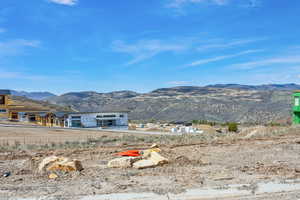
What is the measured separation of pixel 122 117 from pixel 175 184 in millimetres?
49817

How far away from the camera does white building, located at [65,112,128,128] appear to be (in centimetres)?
5544

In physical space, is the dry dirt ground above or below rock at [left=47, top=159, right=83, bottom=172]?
below

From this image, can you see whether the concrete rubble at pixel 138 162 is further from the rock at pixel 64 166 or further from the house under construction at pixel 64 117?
the house under construction at pixel 64 117

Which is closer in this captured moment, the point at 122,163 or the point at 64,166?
the point at 64,166

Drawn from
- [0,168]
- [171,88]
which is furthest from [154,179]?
[171,88]

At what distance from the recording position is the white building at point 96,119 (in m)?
55.4

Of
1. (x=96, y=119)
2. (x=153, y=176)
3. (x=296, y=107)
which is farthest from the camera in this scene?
(x=96, y=119)

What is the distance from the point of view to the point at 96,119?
189 feet

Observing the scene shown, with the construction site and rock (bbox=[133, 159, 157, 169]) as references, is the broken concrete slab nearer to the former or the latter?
the construction site

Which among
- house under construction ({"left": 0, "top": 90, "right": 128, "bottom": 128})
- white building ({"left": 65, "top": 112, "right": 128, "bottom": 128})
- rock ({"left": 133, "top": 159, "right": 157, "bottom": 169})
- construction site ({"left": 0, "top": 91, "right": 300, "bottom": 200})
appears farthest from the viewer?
house under construction ({"left": 0, "top": 90, "right": 128, "bottom": 128})

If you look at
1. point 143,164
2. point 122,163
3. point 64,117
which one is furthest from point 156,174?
point 64,117

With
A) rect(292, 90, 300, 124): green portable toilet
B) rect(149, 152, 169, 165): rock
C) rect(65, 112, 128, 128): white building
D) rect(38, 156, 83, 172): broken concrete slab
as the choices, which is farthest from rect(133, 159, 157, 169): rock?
rect(65, 112, 128, 128): white building

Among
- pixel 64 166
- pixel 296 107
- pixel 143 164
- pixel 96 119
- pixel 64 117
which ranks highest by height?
pixel 296 107

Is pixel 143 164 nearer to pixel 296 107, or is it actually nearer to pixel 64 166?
pixel 64 166
